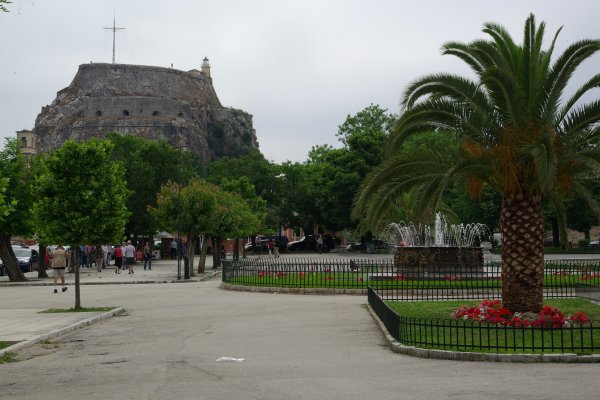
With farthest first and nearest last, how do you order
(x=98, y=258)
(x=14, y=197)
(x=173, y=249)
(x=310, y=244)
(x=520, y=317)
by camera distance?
(x=310, y=244)
(x=173, y=249)
(x=98, y=258)
(x=14, y=197)
(x=520, y=317)

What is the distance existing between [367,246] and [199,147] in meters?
76.3

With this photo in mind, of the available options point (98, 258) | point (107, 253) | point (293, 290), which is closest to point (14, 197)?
point (98, 258)

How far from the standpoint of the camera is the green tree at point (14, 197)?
33.7 m

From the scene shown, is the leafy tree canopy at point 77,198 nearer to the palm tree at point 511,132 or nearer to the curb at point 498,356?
the palm tree at point 511,132

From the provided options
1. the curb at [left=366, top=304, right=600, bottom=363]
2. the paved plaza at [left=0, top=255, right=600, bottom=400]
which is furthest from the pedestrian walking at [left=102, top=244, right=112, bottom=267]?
the curb at [left=366, top=304, right=600, bottom=363]

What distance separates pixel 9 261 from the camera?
3550 cm

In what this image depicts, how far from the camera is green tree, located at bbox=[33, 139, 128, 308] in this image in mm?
21047

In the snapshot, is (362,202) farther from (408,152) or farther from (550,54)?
(550,54)

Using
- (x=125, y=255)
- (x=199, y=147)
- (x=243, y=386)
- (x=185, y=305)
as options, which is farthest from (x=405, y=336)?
(x=199, y=147)

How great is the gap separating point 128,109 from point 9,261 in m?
101

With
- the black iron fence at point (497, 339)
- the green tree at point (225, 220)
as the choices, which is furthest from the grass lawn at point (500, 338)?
the green tree at point (225, 220)

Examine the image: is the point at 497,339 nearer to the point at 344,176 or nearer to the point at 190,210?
the point at 190,210

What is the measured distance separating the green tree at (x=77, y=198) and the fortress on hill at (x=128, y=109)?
356 feet

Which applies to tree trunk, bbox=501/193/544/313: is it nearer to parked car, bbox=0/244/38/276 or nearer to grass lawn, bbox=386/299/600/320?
grass lawn, bbox=386/299/600/320
